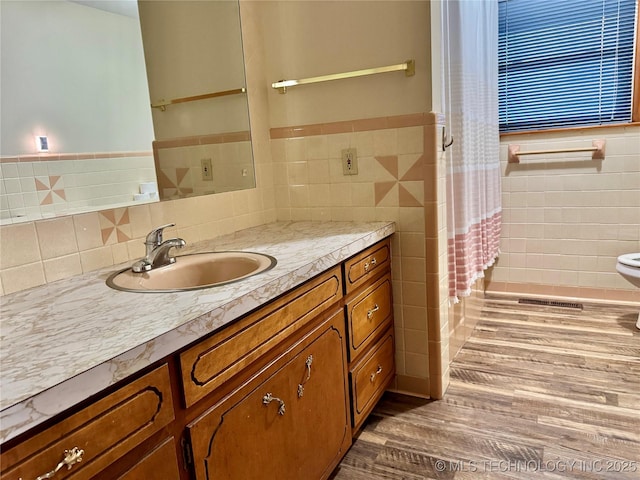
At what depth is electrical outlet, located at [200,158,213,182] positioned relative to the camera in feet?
5.81

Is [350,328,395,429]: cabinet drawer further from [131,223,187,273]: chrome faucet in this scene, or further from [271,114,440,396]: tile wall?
[131,223,187,273]: chrome faucet

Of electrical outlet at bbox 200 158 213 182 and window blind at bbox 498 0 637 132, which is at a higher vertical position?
window blind at bbox 498 0 637 132

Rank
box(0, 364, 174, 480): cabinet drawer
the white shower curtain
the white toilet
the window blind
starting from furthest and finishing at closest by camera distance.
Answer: the window blind, the white toilet, the white shower curtain, box(0, 364, 174, 480): cabinet drawer

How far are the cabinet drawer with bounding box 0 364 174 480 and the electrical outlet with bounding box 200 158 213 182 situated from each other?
107 cm

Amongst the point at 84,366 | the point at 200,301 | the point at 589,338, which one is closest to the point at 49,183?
the point at 200,301

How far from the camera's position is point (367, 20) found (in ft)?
6.10

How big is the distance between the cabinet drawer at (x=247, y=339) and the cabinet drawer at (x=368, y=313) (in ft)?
0.79

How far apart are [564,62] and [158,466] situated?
10.7 feet

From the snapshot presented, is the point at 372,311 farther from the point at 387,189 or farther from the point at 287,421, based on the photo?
the point at 287,421

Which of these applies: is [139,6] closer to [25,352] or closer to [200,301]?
[200,301]

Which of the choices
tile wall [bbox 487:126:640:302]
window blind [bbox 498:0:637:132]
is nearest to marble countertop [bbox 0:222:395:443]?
tile wall [bbox 487:126:640:302]

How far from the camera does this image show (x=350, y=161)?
1975 mm

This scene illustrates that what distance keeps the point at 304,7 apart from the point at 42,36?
44.3 inches

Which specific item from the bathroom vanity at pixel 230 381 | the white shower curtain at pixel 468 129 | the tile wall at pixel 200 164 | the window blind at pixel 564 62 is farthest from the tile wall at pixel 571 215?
the tile wall at pixel 200 164
